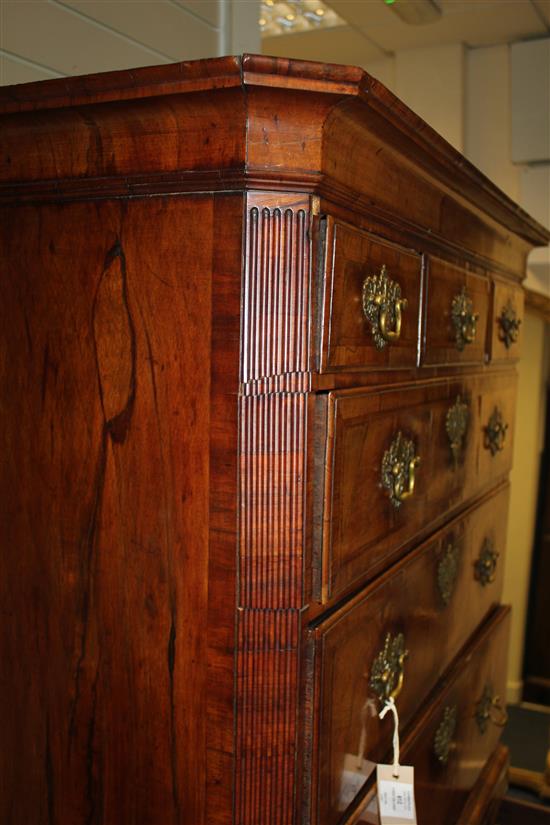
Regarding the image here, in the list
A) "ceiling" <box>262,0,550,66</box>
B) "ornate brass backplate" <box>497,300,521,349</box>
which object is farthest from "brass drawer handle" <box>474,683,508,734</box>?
"ceiling" <box>262,0,550,66</box>

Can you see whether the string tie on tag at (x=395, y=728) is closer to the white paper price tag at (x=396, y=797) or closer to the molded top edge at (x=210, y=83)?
the white paper price tag at (x=396, y=797)

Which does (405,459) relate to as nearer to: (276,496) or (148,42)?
(276,496)

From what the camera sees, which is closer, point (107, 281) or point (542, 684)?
point (107, 281)

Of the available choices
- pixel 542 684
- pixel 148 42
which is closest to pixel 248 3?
pixel 148 42

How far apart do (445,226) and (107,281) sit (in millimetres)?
586

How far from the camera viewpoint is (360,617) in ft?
3.47

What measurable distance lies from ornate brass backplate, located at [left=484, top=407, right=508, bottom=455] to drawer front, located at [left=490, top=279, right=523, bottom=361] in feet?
0.38

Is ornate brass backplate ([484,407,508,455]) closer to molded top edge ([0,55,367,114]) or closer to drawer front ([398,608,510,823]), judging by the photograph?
drawer front ([398,608,510,823])

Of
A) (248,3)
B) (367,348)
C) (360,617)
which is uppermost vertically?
(248,3)

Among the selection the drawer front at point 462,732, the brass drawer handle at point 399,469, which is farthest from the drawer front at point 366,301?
the drawer front at point 462,732

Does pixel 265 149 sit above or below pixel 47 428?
above

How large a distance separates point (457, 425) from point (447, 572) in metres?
0.25

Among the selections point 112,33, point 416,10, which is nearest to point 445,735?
point 112,33

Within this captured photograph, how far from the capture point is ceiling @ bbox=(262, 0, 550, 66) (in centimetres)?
276
